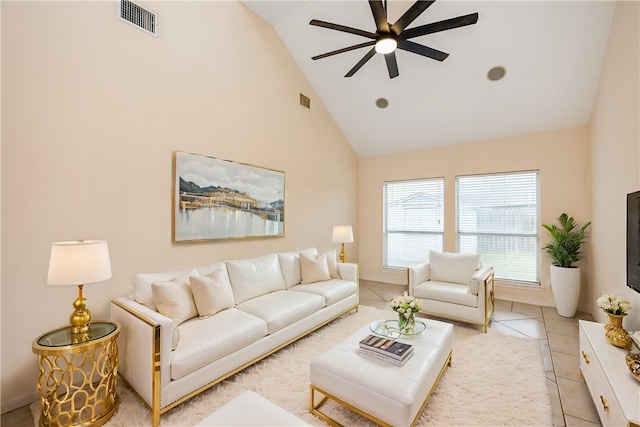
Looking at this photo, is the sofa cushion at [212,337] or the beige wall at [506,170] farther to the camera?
the beige wall at [506,170]

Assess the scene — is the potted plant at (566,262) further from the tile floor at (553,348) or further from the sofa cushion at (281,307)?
the sofa cushion at (281,307)

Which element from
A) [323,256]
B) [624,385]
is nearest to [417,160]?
[323,256]

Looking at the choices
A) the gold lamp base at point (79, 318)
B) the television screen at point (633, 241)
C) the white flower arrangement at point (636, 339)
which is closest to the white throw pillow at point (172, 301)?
the gold lamp base at point (79, 318)

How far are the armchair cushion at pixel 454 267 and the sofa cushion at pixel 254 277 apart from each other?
223cm

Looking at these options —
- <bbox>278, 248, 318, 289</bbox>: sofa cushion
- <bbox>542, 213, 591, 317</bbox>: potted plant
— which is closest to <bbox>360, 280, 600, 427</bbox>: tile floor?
<bbox>542, 213, 591, 317</bbox>: potted plant

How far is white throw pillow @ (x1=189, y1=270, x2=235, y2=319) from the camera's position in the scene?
2672 millimetres

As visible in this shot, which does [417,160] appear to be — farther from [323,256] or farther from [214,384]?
[214,384]

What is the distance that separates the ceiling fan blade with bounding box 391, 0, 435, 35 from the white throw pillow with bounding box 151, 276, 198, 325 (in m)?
2.97

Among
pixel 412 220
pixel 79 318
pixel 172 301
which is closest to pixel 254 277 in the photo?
pixel 172 301

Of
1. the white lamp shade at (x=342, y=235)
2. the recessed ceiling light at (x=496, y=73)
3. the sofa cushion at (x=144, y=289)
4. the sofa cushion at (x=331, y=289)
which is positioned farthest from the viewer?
the white lamp shade at (x=342, y=235)

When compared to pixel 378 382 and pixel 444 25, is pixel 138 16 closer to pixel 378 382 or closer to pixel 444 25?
pixel 444 25

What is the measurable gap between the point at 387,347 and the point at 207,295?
168 centimetres

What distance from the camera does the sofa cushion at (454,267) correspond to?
3.93 m

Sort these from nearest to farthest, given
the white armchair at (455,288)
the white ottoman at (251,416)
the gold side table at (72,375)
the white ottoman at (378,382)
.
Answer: the white ottoman at (251,416)
the white ottoman at (378,382)
the gold side table at (72,375)
the white armchair at (455,288)
